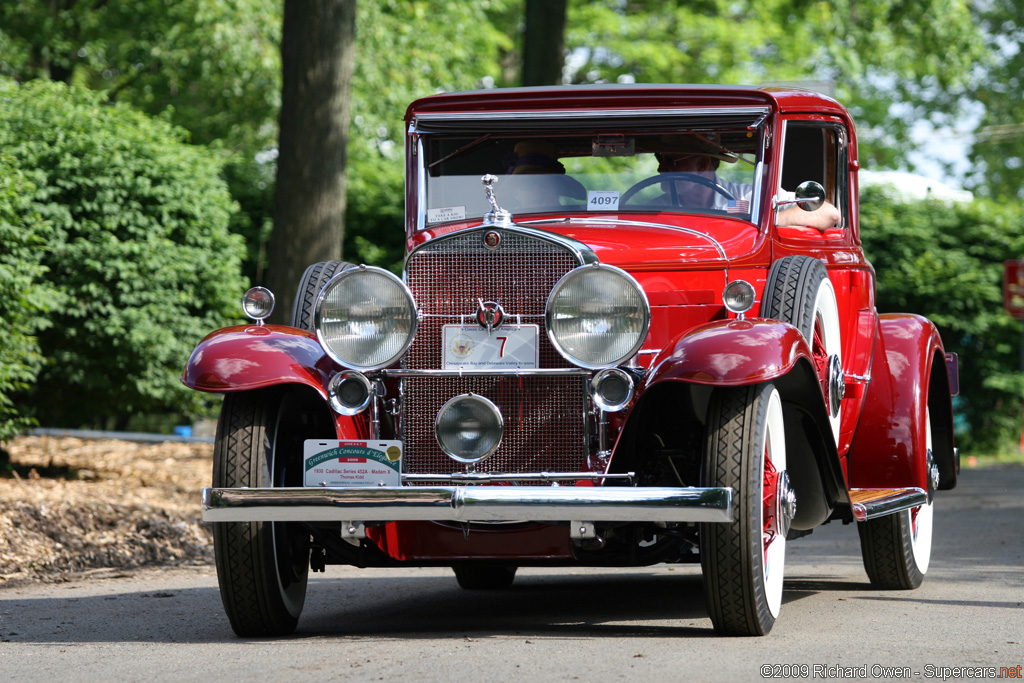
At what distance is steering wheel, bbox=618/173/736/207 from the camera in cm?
639

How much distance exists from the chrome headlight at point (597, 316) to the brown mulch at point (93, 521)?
3.98 metres

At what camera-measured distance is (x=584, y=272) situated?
5.16m

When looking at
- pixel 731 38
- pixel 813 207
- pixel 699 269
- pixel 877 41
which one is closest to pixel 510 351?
pixel 699 269

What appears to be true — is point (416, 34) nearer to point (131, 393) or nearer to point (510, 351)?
point (131, 393)

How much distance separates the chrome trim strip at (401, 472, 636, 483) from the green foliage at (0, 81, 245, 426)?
633cm

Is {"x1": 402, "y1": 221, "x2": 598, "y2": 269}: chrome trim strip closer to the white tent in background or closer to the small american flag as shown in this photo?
the small american flag

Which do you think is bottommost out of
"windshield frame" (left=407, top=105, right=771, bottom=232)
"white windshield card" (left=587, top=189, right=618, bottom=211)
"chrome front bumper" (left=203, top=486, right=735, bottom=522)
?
"chrome front bumper" (left=203, top=486, right=735, bottom=522)

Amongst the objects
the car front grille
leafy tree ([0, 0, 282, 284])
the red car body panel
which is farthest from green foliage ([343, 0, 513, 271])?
the car front grille

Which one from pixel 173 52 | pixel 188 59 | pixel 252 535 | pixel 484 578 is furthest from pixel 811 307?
pixel 173 52

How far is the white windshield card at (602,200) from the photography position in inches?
252

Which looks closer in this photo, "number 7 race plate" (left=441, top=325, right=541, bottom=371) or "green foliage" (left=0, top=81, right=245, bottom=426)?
"number 7 race plate" (left=441, top=325, right=541, bottom=371)

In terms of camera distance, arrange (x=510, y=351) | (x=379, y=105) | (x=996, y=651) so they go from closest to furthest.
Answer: (x=996, y=651) < (x=510, y=351) < (x=379, y=105)

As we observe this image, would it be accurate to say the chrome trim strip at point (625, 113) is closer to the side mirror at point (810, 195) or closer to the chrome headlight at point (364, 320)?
the side mirror at point (810, 195)

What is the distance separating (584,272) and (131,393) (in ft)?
24.0
